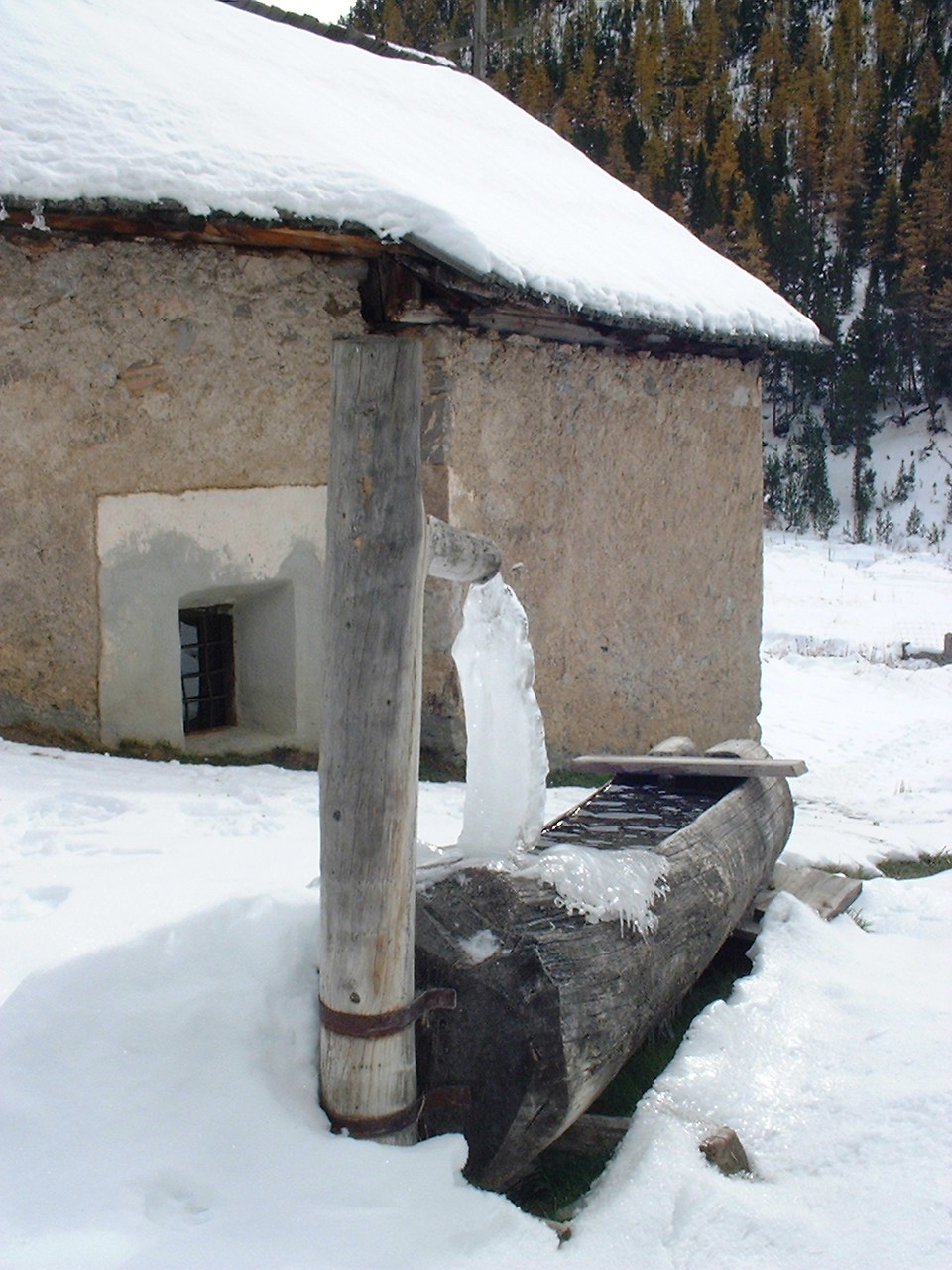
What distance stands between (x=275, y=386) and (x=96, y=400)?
734 millimetres

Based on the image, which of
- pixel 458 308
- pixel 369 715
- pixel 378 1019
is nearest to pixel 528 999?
pixel 378 1019

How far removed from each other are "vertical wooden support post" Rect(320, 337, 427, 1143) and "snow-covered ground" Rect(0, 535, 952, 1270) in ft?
0.59

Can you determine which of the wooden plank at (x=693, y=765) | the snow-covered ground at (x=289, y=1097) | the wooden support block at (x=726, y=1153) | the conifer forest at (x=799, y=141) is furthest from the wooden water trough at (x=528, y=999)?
the conifer forest at (x=799, y=141)

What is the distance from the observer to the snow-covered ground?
6.52ft

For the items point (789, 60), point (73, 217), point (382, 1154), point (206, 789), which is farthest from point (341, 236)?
point (789, 60)

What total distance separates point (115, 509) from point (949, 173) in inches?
978

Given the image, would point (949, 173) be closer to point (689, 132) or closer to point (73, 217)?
point (689, 132)

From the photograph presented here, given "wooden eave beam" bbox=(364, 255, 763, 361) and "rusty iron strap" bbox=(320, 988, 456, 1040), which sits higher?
"wooden eave beam" bbox=(364, 255, 763, 361)

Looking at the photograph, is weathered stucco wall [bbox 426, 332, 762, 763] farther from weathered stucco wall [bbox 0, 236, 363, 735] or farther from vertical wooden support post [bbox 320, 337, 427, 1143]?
vertical wooden support post [bbox 320, 337, 427, 1143]

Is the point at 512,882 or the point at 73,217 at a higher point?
the point at 73,217

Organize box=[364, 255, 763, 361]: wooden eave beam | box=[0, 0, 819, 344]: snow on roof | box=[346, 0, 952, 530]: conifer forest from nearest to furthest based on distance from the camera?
box=[0, 0, 819, 344]: snow on roof → box=[364, 255, 763, 361]: wooden eave beam → box=[346, 0, 952, 530]: conifer forest

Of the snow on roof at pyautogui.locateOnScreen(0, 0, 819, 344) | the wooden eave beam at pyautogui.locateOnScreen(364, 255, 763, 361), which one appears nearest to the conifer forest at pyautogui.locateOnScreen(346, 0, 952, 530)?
the snow on roof at pyautogui.locateOnScreen(0, 0, 819, 344)

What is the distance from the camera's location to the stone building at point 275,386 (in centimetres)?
421

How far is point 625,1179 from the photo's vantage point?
7.58 feet
